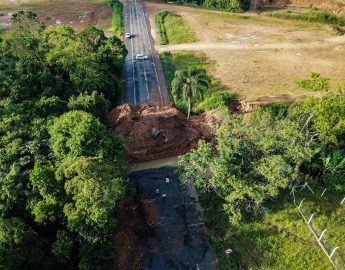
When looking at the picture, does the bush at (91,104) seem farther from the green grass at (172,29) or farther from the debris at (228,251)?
the green grass at (172,29)

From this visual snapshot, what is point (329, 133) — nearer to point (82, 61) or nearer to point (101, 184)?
point (101, 184)

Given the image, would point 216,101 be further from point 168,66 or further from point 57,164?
point 57,164

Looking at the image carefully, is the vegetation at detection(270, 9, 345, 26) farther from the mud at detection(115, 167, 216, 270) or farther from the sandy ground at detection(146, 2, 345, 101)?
the mud at detection(115, 167, 216, 270)

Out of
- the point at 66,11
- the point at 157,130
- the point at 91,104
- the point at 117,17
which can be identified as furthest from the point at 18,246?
the point at 66,11

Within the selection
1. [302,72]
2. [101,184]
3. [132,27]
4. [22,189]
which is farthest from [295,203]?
[132,27]

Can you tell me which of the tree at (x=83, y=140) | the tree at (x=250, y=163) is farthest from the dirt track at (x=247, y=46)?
the tree at (x=83, y=140)

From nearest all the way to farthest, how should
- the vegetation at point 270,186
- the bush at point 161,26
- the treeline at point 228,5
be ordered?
the vegetation at point 270,186 < the bush at point 161,26 < the treeline at point 228,5

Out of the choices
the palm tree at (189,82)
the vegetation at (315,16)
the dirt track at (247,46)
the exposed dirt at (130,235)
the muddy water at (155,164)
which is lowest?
the exposed dirt at (130,235)

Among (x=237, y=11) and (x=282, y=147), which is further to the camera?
(x=237, y=11)
